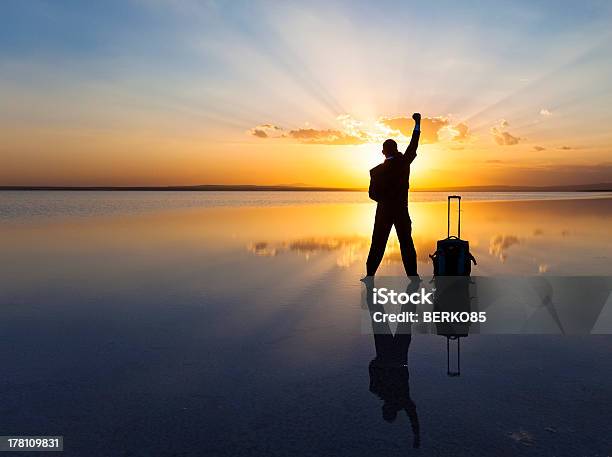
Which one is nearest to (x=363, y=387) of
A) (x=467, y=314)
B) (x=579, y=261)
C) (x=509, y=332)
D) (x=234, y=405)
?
(x=234, y=405)

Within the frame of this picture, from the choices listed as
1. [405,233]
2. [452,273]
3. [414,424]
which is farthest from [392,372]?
[405,233]

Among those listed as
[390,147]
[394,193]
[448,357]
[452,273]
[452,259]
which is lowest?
[448,357]

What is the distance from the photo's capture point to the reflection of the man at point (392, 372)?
12.1ft

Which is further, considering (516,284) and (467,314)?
(516,284)

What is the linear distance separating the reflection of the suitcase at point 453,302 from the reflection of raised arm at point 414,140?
6.38 feet

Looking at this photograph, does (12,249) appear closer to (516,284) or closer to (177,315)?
(177,315)

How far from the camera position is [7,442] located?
3.30m

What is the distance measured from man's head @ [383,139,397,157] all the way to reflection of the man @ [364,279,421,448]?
2.77 m

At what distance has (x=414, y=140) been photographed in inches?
300

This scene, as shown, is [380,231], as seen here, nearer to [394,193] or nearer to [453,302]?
[394,193]

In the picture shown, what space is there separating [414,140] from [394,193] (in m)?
0.87

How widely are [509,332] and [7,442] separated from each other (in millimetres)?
4973

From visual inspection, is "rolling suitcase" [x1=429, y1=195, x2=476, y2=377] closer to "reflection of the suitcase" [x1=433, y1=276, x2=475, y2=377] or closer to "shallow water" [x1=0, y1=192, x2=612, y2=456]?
"reflection of the suitcase" [x1=433, y1=276, x2=475, y2=377]

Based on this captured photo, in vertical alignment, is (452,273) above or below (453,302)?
above
